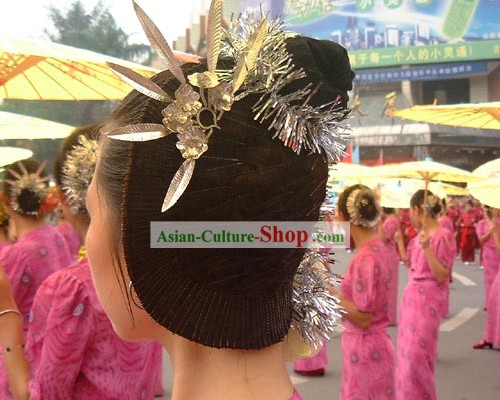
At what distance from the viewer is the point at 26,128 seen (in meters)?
3.46

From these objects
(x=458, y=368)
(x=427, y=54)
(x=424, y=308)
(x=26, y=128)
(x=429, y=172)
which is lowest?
(x=458, y=368)

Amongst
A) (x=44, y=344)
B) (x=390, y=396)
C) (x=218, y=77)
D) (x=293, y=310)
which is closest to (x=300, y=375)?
(x=390, y=396)

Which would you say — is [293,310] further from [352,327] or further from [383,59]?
[383,59]

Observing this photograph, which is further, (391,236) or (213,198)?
(391,236)

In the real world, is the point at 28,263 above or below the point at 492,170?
below

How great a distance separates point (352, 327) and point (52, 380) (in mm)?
2415

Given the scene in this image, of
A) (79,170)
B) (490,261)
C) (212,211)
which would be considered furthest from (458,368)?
(212,211)

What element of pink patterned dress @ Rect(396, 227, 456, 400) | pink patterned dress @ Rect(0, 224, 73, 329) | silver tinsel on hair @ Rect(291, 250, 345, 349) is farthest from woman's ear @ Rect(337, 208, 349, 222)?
silver tinsel on hair @ Rect(291, 250, 345, 349)

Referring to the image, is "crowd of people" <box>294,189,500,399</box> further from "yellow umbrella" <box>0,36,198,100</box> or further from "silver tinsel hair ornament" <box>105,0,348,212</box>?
"silver tinsel hair ornament" <box>105,0,348,212</box>

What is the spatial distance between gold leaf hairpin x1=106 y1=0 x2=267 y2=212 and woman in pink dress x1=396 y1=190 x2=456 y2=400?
4.47 meters

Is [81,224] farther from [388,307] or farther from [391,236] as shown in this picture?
[391,236]

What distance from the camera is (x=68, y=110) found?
115ft

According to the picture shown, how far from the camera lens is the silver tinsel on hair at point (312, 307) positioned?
53.1 inches

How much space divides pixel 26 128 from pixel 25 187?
24.3 inches
